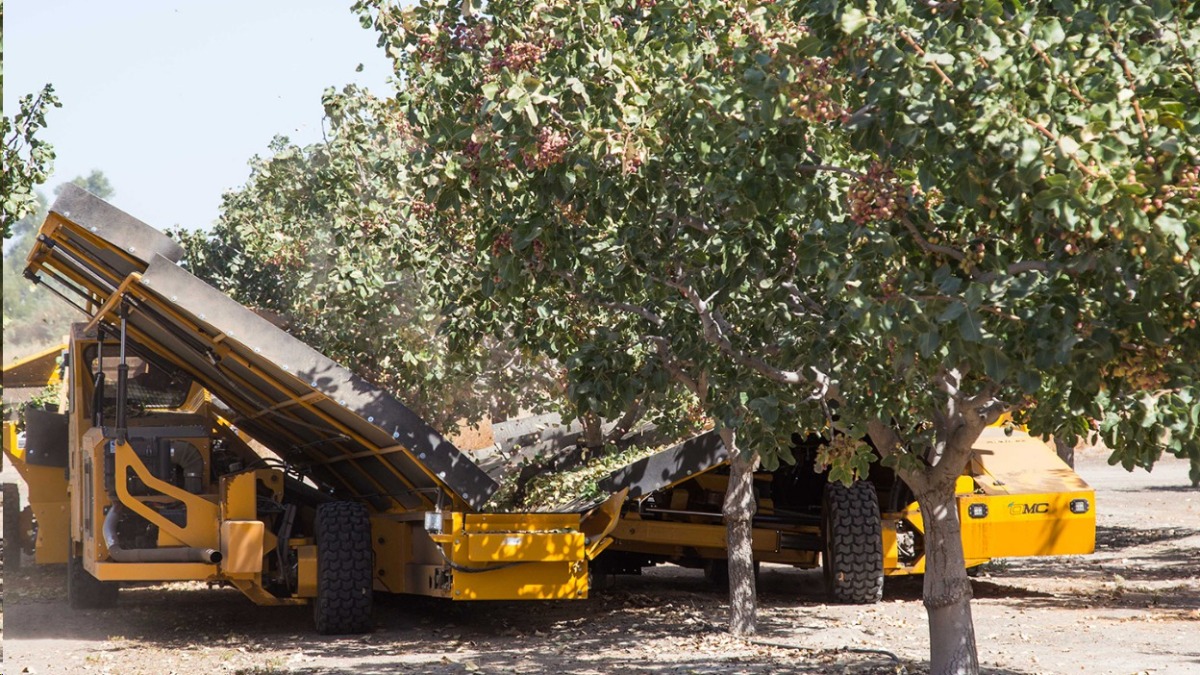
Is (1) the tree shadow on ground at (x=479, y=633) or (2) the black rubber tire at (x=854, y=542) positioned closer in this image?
(1) the tree shadow on ground at (x=479, y=633)

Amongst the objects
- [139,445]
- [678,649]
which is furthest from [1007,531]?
[139,445]

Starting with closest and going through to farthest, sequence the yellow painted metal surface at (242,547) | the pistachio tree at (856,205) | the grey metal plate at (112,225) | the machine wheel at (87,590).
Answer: the pistachio tree at (856,205) < the grey metal plate at (112,225) < the yellow painted metal surface at (242,547) < the machine wheel at (87,590)

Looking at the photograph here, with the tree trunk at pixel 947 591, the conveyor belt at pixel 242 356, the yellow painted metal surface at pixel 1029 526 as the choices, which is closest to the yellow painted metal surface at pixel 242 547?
the conveyor belt at pixel 242 356

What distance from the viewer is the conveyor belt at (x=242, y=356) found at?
9586 mm

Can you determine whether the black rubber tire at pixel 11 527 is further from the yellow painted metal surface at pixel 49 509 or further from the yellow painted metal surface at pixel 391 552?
the yellow painted metal surface at pixel 391 552

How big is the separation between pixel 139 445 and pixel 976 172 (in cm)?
787

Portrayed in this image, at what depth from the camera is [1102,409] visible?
6230 mm

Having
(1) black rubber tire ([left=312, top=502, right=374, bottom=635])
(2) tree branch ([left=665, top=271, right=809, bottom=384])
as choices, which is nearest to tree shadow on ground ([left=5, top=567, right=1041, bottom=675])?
(1) black rubber tire ([left=312, top=502, right=374, bottom=635])

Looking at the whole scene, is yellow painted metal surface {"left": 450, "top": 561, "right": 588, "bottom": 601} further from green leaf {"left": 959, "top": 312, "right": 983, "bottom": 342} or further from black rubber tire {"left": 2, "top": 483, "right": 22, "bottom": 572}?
black rubber tire {"left": 2, "top": 483, "right": 22, "bottom": 572}

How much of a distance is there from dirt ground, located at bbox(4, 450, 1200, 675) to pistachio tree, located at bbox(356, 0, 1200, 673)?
195 cm

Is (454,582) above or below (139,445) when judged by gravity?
below

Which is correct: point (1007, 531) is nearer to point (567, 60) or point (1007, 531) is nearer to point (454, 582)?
point (454, 582)

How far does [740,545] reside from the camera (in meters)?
11.2

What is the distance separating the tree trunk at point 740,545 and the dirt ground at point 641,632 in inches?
8.7
